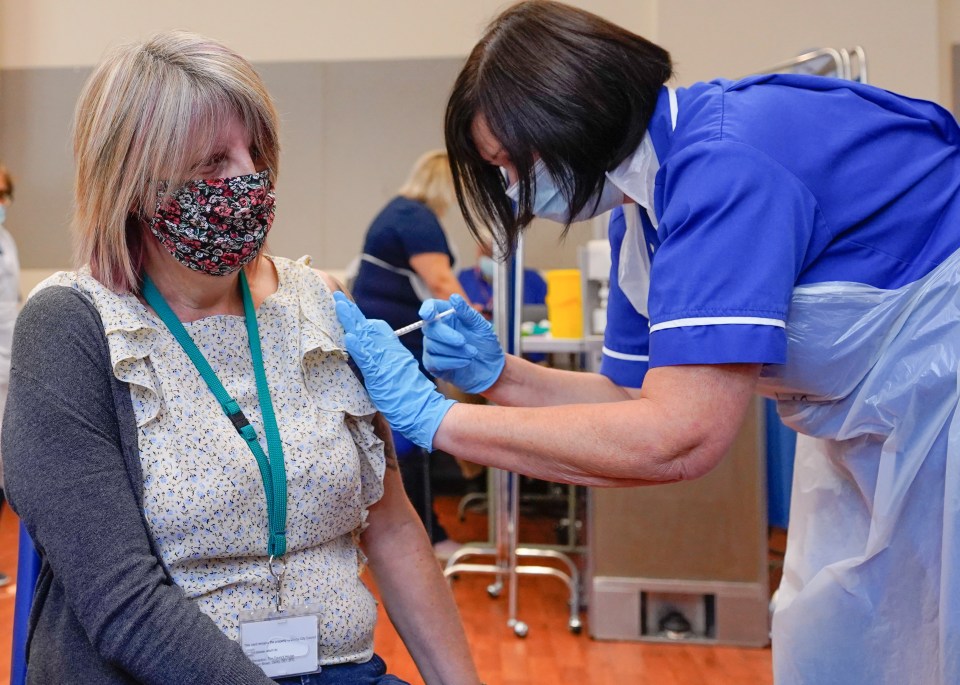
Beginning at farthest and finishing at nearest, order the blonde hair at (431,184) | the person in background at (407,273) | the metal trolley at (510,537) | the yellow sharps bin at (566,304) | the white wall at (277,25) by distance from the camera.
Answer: the white wall at (277,25)
the blonde hair at (431,184)
the person in background at (407,273)
the yellow sharps bin at (566,304)
the metal trolley at (510,537)

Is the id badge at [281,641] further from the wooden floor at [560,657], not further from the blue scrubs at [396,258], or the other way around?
the blue scrubs at [396,258]

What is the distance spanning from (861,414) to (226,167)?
2.69 feet

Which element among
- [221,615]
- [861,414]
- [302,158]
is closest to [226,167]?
[221,615]

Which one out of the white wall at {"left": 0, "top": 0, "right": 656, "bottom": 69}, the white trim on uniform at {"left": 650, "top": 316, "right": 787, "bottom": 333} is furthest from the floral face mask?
→ the white wall at {"left": 0, "top": 0, "right": 656, "bottom": 69}

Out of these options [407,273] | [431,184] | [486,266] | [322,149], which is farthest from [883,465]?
[322,149]

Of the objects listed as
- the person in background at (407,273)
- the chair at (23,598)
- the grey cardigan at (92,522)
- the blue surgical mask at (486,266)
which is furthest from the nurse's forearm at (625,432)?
the blue surgical mask at (486,266)

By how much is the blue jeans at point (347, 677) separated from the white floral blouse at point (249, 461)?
0.01 metres

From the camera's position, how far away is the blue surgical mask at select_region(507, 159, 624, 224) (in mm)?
1231

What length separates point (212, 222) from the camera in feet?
3.63

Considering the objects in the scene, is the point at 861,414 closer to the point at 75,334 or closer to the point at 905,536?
the point at 905,536

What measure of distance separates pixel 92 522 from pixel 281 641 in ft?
0.81

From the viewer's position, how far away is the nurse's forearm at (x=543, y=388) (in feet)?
4.85

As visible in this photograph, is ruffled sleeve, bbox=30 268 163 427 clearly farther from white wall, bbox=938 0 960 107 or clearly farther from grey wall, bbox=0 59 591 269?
white wall, bbox=938 0 960 107

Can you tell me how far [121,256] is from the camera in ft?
3.65
